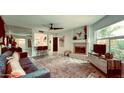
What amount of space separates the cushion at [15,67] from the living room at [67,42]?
3cm

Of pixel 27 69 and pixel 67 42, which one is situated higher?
pixel 67 42

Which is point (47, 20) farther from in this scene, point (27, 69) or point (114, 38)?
point (114, 38)

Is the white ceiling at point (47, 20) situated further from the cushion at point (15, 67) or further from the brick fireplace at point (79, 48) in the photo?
the cushion at point (15, 67)

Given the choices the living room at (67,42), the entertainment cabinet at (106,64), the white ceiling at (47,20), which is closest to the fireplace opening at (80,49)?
the living room at (67,42)

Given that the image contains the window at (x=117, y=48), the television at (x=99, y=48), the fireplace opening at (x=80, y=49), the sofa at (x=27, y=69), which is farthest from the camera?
the fireplace opening at (x=80, y=49)

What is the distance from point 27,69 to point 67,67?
28.0 inches

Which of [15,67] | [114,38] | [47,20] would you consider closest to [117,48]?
[114,38]

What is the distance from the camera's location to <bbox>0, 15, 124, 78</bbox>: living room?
2501mm

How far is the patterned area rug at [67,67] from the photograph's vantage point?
8.28ft

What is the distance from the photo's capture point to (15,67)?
2.44 meters

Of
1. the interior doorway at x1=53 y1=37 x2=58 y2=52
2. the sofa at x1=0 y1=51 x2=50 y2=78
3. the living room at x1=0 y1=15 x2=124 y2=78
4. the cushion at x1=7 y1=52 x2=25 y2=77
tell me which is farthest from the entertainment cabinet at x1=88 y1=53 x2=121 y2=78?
the cushion at x1=7 y1=52 x2=25 y2=77
